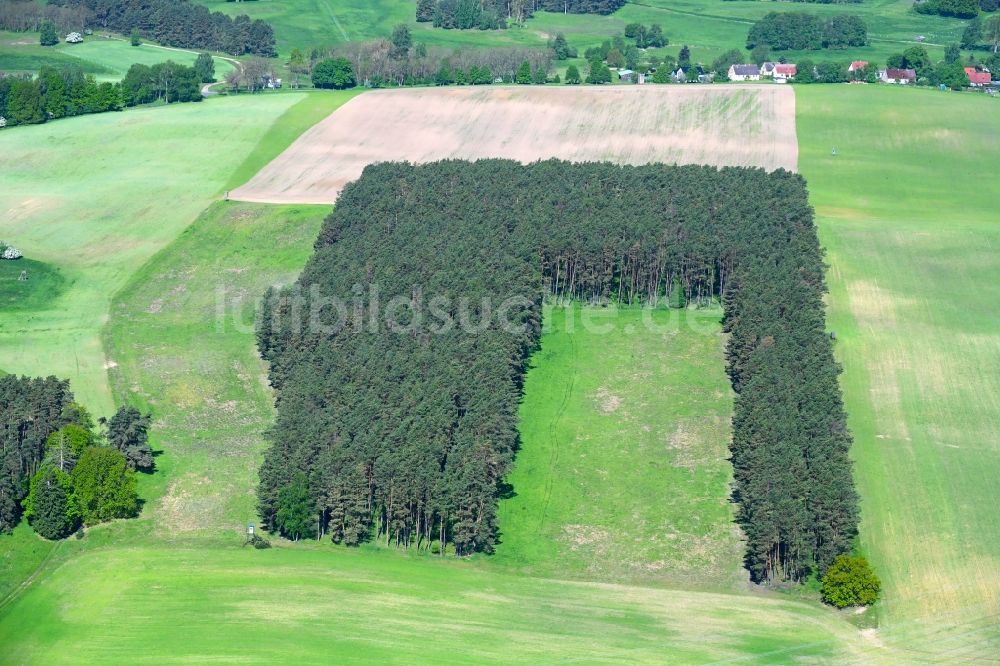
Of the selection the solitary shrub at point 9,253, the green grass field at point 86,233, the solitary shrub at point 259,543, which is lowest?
the green grass field at point 86,233

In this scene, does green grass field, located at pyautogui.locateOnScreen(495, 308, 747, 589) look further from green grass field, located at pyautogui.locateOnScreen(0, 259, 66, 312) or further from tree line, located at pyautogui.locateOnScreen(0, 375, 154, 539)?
green grass field, located at pyautogui.locateOnScreen(0, 259, 66, 312)

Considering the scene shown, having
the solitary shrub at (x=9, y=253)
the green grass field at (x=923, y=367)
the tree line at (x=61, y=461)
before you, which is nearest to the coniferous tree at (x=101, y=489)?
the tree line at (x=61, y=461)

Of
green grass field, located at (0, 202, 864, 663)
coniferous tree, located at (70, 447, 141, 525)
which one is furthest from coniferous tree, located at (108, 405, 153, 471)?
coniferous tree, located at (70, 447, 141, 525)

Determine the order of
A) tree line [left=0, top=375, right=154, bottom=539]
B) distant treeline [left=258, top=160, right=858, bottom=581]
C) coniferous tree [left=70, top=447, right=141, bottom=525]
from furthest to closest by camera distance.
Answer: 1. coniferous tree [left=70, top=447, right=141, bottom=525]
2. tree line [left=0, top=375, right=154, bottom=539]
3. distant treeline [left=258, top=160, right=858, bottom=581]

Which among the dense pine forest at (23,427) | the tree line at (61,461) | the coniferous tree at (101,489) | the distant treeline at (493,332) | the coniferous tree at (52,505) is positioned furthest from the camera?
the coniferous tree at (101,489)

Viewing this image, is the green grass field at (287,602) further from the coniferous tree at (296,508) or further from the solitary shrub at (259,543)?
the coniferous tree at (296,508)
